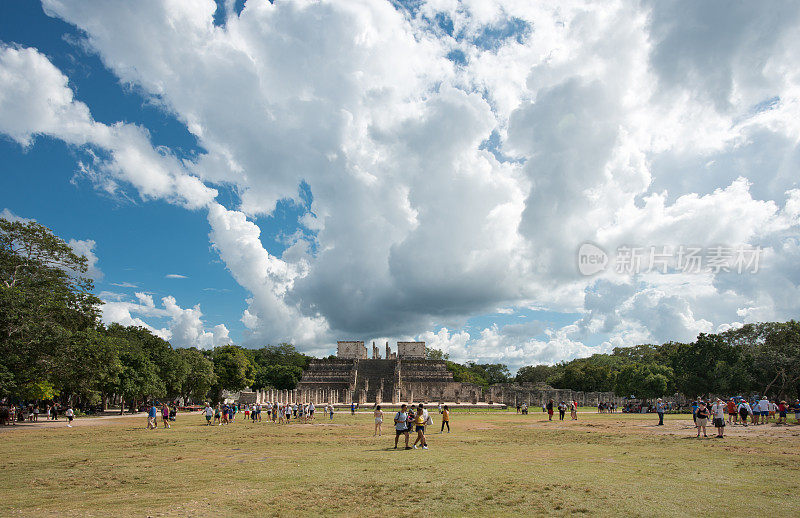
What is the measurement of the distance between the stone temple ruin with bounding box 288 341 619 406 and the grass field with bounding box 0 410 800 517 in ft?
163

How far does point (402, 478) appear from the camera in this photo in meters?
11.5

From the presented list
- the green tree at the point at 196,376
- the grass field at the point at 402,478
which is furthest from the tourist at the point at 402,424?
the green tree at the point at 196,376

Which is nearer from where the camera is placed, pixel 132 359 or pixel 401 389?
pixel 132 359

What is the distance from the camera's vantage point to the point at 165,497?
981 cm

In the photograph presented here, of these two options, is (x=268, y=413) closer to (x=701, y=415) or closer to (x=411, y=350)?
(x=701, y=415)

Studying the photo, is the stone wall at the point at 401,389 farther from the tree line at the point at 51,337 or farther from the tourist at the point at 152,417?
the tourist at the point at 152,417

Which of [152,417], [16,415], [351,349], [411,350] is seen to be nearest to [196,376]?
[16,415]

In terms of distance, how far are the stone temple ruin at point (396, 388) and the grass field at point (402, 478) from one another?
49.6m

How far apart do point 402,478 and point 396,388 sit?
60349 mm

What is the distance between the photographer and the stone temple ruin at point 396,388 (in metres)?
70.3

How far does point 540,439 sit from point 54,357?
28266 mm

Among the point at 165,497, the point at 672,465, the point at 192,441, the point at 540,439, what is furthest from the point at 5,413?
the point at 672,465

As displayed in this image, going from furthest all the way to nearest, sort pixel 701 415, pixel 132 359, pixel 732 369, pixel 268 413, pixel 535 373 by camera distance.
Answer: pixel 535 373
pixel 732 369
pixel 132 359
pixel 268 413
pixel 701 415

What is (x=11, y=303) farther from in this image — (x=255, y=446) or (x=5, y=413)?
(x=255, y=446)
